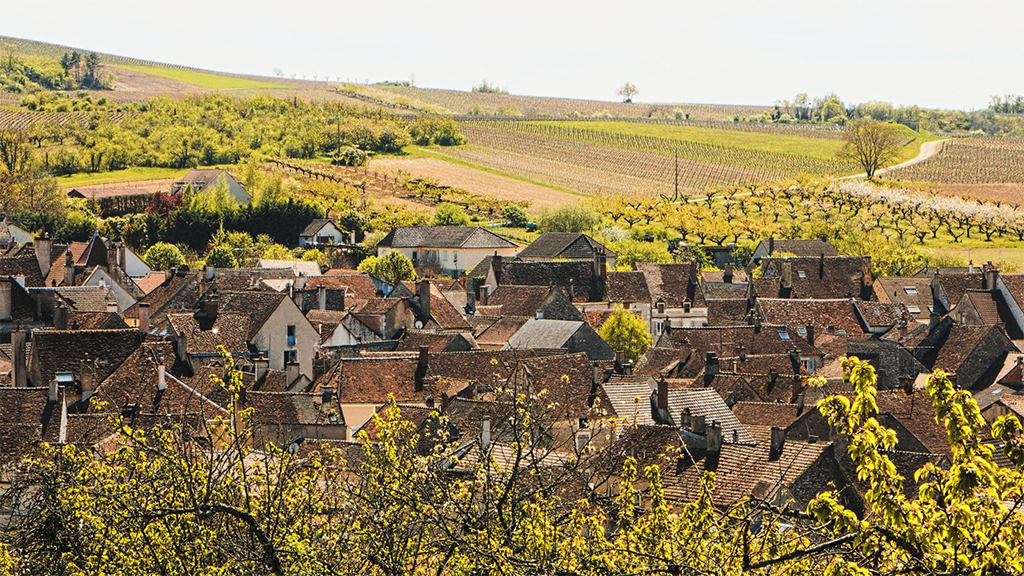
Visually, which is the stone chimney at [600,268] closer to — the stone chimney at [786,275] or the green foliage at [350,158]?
the stone chimney at [786,275]

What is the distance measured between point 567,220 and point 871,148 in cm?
5448

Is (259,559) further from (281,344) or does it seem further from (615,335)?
(615,335)

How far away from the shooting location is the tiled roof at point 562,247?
90.6 meters

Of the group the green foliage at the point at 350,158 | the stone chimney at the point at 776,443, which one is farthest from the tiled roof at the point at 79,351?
the green foliage at the point at 350,158

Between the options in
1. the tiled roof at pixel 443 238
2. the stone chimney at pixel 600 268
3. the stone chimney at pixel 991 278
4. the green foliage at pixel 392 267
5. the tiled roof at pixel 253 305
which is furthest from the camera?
the tiled roof at pixel 443 238

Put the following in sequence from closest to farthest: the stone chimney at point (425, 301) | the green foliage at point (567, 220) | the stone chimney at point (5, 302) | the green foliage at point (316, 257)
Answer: the stone chimney at point (5, 302) → the stone chimney at point (425, 301) → the green foliage at point (316, 257) → the green foliage at point (567, 220)

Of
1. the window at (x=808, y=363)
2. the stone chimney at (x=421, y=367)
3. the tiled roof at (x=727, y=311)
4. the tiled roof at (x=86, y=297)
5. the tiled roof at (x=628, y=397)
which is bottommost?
the tiled roof at (x=727, y=311)

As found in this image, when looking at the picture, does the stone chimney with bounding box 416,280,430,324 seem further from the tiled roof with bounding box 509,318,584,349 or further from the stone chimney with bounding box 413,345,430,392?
the stone chimney with bounding box 413,345,430,392

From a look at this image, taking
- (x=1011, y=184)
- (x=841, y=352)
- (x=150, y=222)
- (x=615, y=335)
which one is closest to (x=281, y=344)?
(x=615, y=335)

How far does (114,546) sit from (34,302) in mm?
40936

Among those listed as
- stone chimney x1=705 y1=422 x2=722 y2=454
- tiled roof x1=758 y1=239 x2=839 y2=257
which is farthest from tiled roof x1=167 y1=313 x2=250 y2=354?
tiled roof x1=758 y1=239 x2=839 y2=257

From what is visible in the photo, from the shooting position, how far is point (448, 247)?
98.5 meters

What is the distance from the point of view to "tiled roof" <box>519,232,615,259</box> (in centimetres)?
9062

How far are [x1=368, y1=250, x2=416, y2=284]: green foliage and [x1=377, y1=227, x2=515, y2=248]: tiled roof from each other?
7773 millimetres
